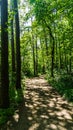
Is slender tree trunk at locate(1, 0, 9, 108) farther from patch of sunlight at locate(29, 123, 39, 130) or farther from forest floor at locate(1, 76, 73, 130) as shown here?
patch of sunlight at locate(29, 123, 39, 130)

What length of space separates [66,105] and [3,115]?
157 inches

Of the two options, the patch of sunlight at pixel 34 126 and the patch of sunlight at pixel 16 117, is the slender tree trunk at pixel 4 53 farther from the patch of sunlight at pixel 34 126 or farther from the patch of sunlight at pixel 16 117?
the patch of sunlight at pixel 34 126

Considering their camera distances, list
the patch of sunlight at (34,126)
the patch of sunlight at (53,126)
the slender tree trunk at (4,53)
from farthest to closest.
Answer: the slender tree trunk at (4,53)
the patch of sunlight at (34,126)
the patch of sunlight at (53,126)

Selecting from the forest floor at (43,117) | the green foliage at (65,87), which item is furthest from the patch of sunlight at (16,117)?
the green foliage at (65,87)

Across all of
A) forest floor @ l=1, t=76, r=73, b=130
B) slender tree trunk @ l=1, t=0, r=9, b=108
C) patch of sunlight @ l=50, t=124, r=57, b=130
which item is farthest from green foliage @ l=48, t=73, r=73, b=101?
patch of sunlight @ l=50, t=124, r=57, b=130

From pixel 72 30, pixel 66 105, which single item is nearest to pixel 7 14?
pixel 66 105

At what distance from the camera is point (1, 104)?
12156 mm

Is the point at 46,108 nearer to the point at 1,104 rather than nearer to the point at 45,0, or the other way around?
the point at 1,104

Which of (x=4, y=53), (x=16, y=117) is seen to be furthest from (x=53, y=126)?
(x=4, y=53)

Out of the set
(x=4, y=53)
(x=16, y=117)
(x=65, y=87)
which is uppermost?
(x=4, y=53)

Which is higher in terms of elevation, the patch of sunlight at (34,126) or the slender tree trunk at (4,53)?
the slender tree trunk at (4,53)

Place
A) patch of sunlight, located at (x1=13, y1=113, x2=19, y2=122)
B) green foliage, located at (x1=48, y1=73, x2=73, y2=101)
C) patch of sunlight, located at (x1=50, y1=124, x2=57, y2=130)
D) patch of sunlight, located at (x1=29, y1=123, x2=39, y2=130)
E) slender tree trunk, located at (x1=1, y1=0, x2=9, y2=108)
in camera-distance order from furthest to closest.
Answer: green foliage, located at (x1=48, y1=73, x2=73, y2=101)
slender tree trunk, located at (x1=1, y1=0, x2=9, y2=108)
patch of sunlight, located at (x1=13, y1=113, x2=19, y2=122)
patch of sunlight, located at (x1=29, y1=123, x2=39, y2=130)
patch of sunlight, located at (x1=50, y1=124, x2=57, y2=130)

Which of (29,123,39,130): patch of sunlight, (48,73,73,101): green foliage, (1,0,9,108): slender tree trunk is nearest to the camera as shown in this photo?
(29,123,39,130): patch of sunlight

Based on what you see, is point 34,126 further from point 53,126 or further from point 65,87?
point 65,87
